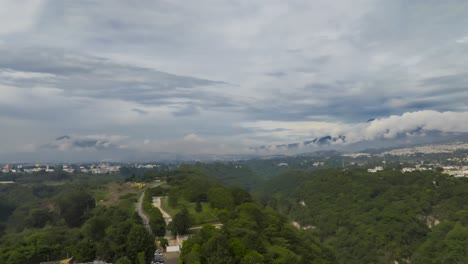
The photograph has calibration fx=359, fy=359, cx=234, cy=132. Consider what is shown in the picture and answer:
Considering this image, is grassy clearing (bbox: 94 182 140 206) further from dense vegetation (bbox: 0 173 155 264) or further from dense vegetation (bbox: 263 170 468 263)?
dense vegetation (bbox: 263 170 468 263)

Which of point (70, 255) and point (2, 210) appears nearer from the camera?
point (70, 255)

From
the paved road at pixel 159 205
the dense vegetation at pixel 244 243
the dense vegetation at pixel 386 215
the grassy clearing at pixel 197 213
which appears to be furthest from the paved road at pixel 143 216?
the dense vegetation at pixel 386 215

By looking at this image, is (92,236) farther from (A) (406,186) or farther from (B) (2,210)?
(A) (406,186)

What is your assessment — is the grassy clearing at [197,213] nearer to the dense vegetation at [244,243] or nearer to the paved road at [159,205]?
the paved road at [159,205]

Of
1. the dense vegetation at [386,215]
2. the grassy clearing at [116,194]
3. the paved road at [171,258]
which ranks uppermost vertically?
the grassy clearing at [116,194]

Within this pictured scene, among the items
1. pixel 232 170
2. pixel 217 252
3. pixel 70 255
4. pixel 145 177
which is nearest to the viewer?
pixel 217 252

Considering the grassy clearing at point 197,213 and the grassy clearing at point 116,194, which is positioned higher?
the grassy clearing at point 116,194

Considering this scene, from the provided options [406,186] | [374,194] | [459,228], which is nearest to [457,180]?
[406,186]

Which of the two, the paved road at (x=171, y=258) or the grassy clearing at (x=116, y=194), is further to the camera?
the grassy clearing at (x=116, y=194)
